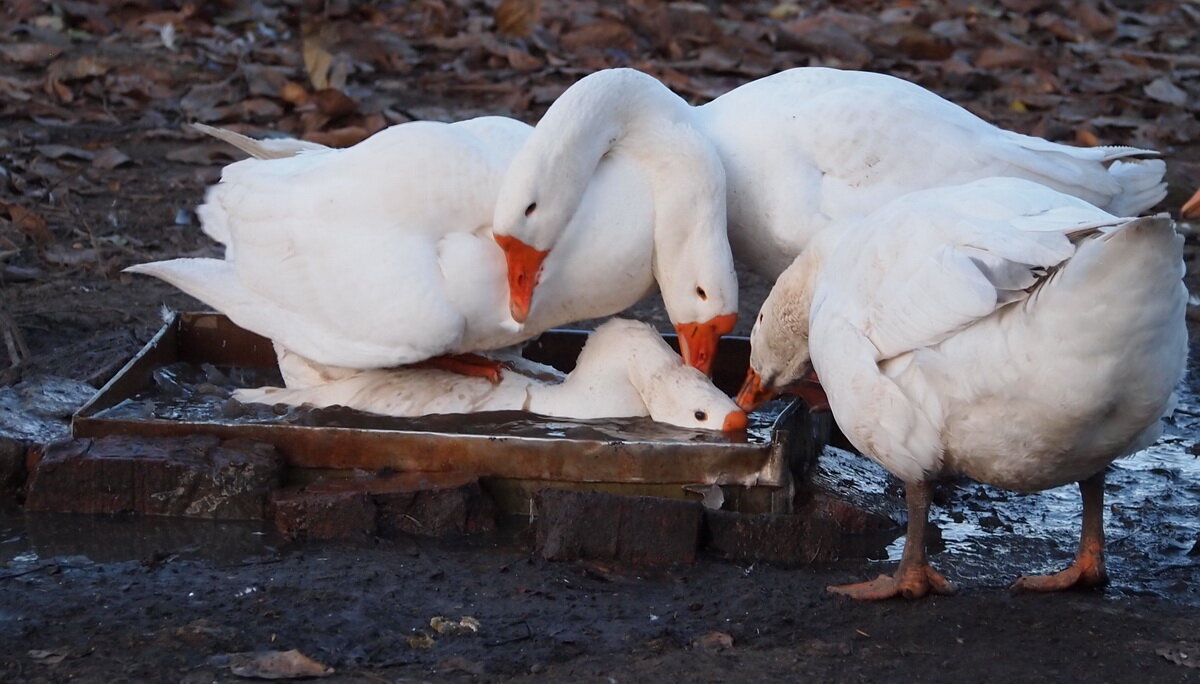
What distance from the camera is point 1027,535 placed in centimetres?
479

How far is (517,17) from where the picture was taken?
10.7 metres

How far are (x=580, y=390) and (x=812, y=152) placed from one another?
1.20 meters

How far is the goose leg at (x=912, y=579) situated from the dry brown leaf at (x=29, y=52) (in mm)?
7389

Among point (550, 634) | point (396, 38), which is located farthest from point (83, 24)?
point (550, 634)

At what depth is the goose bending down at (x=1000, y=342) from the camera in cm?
353

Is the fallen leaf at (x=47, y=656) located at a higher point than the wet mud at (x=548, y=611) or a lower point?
higher

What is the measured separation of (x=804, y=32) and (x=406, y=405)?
20.5 feet

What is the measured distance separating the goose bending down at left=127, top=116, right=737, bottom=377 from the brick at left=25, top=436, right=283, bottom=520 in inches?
23.5

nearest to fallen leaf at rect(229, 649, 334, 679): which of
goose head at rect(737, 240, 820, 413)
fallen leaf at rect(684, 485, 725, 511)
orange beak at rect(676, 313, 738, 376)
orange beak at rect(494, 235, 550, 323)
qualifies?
fallen leaf at rect(684, 485, 725, 511)

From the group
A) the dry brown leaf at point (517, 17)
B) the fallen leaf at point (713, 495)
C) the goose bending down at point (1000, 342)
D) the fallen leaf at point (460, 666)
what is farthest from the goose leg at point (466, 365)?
the dry brown leaf at point (517, 17)

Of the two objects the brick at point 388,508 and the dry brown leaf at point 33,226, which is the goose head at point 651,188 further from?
the dry brown leaf at point 33,226

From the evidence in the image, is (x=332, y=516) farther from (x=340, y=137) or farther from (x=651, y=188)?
(x=340, y=137)

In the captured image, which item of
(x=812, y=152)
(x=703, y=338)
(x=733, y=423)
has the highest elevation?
(x=812, y=152)

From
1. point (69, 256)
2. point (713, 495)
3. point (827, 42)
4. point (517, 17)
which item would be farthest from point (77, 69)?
point (713, 495)
